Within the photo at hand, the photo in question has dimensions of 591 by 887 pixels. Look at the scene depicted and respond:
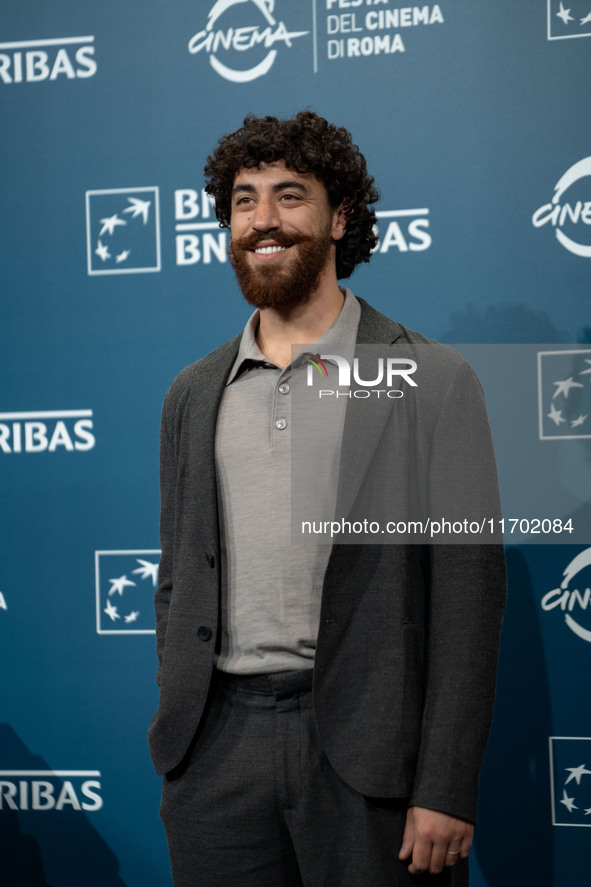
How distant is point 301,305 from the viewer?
1971mm

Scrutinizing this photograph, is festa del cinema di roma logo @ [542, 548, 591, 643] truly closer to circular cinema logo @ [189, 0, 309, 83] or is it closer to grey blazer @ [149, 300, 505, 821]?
grey blazer @ [149, 300, 505, 821]

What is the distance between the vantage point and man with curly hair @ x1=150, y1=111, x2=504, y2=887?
1.66 metres

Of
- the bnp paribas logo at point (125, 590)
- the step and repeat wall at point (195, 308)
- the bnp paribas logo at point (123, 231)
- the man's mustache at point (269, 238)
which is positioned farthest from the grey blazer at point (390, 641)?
the bnp paribas logo at point (123, 231)

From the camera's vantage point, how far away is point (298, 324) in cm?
197

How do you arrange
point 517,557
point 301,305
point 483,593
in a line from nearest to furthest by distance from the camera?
point 483,593 < point 301,305 < point 517,557

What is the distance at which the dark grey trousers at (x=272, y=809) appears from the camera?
5.48 ft

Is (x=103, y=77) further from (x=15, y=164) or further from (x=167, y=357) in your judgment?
(x=167, y=357)

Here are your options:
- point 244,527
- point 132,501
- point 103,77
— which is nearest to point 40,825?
point 132,501

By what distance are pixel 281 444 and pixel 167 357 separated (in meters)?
1.11

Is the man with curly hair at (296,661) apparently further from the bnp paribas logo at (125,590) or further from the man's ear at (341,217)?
the bnp paribas logo at (125,590)

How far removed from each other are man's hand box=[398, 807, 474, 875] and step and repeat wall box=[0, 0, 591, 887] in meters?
1.01

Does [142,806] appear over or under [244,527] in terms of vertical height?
under

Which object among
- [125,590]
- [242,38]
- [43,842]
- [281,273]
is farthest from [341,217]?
[43,842]

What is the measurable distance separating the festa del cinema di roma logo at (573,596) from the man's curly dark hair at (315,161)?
1073 millimetres
